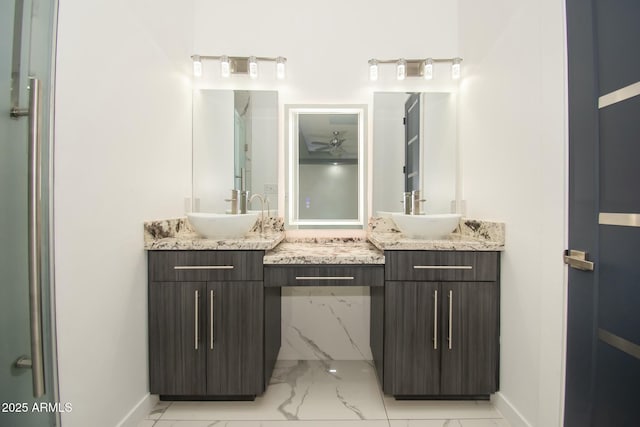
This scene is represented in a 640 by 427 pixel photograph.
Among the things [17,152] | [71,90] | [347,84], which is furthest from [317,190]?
[17,152]

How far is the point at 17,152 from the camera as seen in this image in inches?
31.2

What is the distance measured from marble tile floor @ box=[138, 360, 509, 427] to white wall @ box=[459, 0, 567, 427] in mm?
211

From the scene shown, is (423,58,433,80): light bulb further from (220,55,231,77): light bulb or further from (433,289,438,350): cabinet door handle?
(433,289,438,350): cabinet door handle

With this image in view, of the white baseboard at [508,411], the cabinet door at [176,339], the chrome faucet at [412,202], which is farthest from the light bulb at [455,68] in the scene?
the cabinet door at [176,339]

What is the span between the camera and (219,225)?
1562 millimetres

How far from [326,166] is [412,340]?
1237 millimetres

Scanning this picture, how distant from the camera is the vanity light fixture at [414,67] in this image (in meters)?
1.99

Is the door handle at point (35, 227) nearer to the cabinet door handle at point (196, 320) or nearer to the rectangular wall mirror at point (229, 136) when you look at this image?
the cabinet door handle at point (196, 320)

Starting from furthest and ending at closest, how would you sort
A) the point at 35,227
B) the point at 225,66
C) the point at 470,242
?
the point at 225,66, the point at 470,242, the point at 35,227

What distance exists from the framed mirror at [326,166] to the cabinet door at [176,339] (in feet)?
2.80

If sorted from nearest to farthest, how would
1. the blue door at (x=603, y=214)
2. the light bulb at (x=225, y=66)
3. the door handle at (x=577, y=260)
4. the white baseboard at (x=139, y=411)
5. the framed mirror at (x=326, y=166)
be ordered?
the blue door at (x=603, y=214) → the door handle at (x=577, y=260) → the white baseboard at (x=139, y=411) → the light bulb at (x=225, y=66) → the framed mirror at (x=326, y=166)

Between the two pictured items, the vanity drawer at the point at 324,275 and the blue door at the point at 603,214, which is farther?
the vanity drawer at the point at 324,275

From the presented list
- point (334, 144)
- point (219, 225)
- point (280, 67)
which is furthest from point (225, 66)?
point (219, 225)

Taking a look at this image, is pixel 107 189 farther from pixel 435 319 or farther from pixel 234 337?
pixel 435 319
